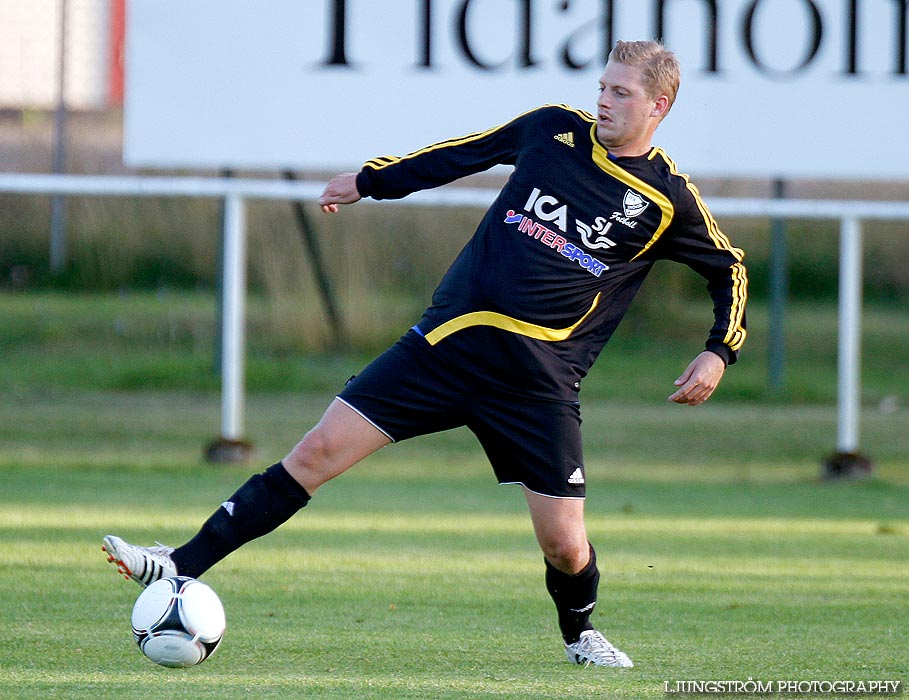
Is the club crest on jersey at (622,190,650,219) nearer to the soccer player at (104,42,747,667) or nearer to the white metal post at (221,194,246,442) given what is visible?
the soccer player at (104,42,747,667)

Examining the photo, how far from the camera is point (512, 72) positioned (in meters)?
9.21

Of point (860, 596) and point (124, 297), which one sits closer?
point (860, 596)

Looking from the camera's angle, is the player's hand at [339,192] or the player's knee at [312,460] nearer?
the player's knee at [312,460]

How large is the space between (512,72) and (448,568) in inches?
180

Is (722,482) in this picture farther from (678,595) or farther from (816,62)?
(678,595)

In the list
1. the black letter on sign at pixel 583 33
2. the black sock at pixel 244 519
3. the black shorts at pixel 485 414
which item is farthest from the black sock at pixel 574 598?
the black letter on sign at pixel 583 33

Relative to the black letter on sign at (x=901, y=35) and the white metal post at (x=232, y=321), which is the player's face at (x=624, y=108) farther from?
the black letter on sign at (x=901, y=35)

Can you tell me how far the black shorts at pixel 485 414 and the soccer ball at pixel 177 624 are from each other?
2.17ft

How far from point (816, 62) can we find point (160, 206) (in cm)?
673

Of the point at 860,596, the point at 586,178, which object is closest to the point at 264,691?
the point at 586,178

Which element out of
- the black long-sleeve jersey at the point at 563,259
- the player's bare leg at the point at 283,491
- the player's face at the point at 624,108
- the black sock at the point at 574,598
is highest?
the player's face at the point at 624,108

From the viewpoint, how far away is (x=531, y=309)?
12.8ft

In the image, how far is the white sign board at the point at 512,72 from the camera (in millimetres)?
9039

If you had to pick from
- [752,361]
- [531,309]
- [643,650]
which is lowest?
[752,361]
